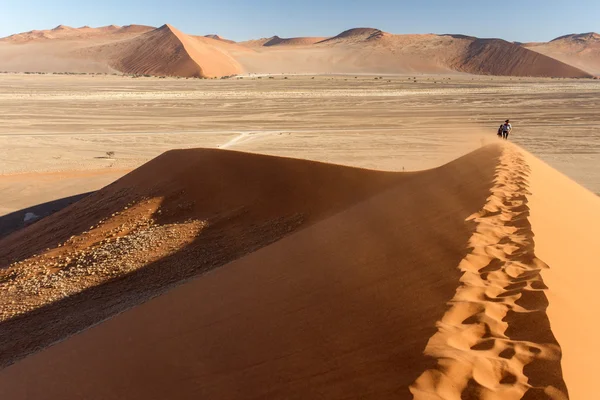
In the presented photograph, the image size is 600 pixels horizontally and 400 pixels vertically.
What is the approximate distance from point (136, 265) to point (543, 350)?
7640 mm

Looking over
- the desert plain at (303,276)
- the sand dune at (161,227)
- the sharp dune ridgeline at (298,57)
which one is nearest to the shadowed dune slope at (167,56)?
the sharp dune ridgeline at (298,57)

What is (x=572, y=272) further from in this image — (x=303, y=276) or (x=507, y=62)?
(x=507, y=62)

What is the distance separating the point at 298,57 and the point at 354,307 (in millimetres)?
125930

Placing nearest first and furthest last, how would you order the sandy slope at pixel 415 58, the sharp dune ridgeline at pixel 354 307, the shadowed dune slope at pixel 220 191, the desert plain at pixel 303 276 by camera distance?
the sharp dune ridgeline at pixel 354 307, the desert plain at pixel 303 276, the shadowed dune slope at pixel 220 191, the sandy slope at pixel 415 58

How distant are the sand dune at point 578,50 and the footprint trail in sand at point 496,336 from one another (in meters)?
132

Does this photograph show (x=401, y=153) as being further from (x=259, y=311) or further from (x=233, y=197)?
(x=259, y=311)

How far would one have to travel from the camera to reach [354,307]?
12.9 ft

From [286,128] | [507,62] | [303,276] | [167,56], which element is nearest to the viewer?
[303,276]

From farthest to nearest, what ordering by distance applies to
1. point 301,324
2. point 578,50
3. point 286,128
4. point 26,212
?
1. point 578,50
2. point 286,128
3. point 26,212
4. point 301,324

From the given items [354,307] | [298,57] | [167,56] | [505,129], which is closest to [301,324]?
[354,307]

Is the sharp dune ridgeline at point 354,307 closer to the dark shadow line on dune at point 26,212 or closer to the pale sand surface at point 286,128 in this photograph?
the dark shadow line on dune at point 26,212

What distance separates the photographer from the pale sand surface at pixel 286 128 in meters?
20.8

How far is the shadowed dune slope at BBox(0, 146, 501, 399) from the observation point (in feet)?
10.5

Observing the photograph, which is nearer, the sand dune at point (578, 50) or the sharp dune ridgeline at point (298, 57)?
the sharp dune ridgeline at point (298, 57)
